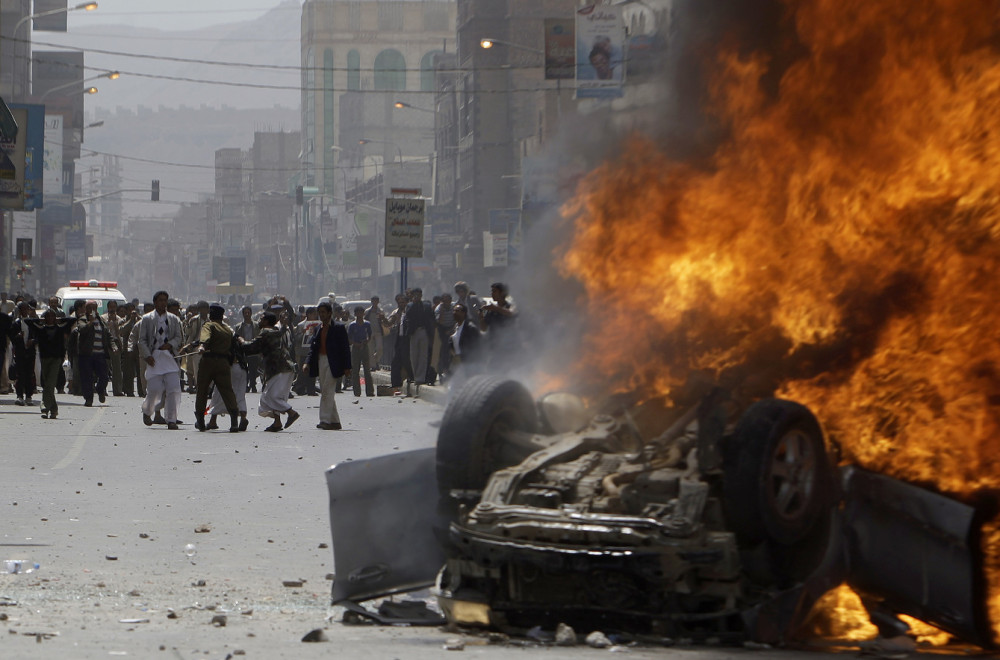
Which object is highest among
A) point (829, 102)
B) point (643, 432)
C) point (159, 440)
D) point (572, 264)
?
point (829, 102)

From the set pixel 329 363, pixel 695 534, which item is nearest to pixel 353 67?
pixel 329 363

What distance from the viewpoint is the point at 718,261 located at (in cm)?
918

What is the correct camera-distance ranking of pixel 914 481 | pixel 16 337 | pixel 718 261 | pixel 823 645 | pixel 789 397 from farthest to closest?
pixel 16 337 → pixel 718 261 → pixel 789 397 → pixel 914 481 → pixel 823 645

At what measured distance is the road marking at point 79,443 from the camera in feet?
52.3

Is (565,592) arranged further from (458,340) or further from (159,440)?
(458,340)

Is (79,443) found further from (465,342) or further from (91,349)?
(91,349)

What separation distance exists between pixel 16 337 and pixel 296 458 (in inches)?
443

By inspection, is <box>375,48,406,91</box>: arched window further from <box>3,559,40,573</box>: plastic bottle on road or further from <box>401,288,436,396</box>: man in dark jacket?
<box>3,559,40,573</box>: plastic bottle on road

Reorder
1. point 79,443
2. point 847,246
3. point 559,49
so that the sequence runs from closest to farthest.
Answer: point 847,246
point 79,443
point 559,49

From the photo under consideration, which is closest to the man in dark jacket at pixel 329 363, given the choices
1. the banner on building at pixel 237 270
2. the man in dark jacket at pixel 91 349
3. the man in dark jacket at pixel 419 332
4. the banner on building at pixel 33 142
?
the man in dark jacket at pixel 91 349

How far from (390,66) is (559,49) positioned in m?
156

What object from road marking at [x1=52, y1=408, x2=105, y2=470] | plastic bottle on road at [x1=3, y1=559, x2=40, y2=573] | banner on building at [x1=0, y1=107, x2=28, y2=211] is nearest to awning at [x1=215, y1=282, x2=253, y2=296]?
banner on building at [x1=0, y1=107, x2=28, y2=211]

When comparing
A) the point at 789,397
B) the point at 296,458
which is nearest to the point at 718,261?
the point at 789,397

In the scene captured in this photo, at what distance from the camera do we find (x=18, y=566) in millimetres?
9039
